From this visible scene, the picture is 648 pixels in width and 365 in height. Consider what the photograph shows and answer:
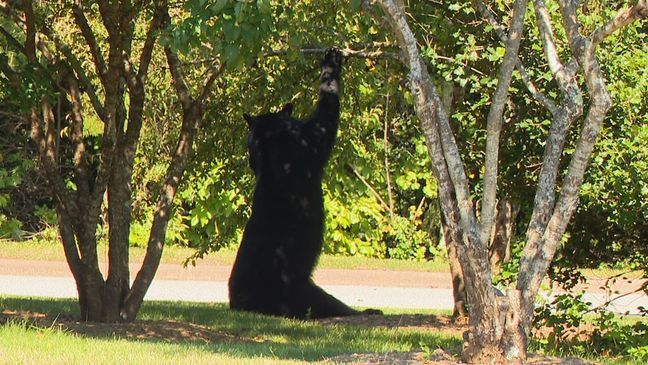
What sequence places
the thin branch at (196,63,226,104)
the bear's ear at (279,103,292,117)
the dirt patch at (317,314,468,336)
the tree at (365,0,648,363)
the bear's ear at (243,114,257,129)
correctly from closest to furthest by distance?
the tree at (365,0,648,363), the thin branch at (196,63,226,104), the bear's ear at (243,114,257,129), the bear's ear at (279,103,292,117), the dirt patch at (317,314,468,336)

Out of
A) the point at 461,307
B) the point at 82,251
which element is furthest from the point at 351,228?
the point at 82,251

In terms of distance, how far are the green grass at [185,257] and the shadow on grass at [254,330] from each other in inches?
321

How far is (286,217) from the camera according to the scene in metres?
11.9

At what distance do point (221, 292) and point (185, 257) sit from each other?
3277 millimetres

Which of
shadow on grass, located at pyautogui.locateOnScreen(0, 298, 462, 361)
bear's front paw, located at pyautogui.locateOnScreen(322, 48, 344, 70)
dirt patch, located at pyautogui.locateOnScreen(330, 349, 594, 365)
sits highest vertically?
bear's front paw, located at pyautogui.locateOnScreen(322, 48, 344, 70)

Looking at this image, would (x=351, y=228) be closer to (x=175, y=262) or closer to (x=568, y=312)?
(x=175, y=262)

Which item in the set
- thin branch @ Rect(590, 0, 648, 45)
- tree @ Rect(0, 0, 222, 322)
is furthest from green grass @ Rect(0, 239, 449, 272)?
thin branch @ Rect(590, 0, 648, 45)

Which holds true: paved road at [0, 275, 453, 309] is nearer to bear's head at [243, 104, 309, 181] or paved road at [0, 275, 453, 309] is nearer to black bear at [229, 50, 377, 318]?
black bear at [229, 50, 377, 318]

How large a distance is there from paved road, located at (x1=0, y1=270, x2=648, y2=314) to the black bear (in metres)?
4.17

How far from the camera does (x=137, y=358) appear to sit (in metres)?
7.01

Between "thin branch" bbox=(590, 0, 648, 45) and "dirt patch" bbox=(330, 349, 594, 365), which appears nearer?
"thin branch" bbox=(590, 0, 648, 45)

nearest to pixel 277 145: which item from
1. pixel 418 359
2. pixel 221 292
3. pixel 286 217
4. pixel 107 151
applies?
pixel 286 217

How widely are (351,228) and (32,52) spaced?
13797 mm

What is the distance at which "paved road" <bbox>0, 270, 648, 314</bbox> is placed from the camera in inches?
666
